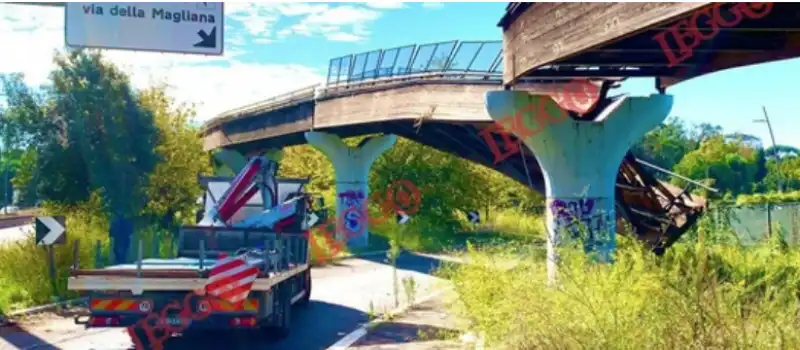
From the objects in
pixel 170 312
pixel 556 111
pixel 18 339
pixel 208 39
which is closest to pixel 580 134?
pixel 556 111

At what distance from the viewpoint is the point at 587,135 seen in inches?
559

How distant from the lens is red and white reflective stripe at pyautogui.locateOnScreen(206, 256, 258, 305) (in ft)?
32.5

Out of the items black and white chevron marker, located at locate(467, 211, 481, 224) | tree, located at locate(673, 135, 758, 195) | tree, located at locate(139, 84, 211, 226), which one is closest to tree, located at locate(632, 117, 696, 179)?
tree, located at locate(673, 135, 758, 195)

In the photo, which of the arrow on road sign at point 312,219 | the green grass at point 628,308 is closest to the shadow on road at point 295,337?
the arrow on road sign at point 312,219

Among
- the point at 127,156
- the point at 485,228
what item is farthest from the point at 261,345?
the point at 485,228

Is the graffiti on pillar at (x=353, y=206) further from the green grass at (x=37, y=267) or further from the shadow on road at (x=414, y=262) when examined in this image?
the green grass at (x=37, y=267)

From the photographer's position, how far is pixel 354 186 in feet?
111

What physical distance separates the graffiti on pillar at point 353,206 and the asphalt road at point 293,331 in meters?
13.6

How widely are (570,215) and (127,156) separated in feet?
34.8

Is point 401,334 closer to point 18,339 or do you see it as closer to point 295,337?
point 295,337

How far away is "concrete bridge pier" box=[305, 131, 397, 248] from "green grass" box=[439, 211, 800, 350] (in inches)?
970

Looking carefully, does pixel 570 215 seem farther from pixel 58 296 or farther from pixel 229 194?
pixel 58 296

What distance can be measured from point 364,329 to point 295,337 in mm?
1172

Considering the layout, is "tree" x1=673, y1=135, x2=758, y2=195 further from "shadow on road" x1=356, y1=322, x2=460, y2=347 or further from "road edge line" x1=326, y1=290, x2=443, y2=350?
"shadow on road" x1=356, y1=322, x2=460, y2=347
